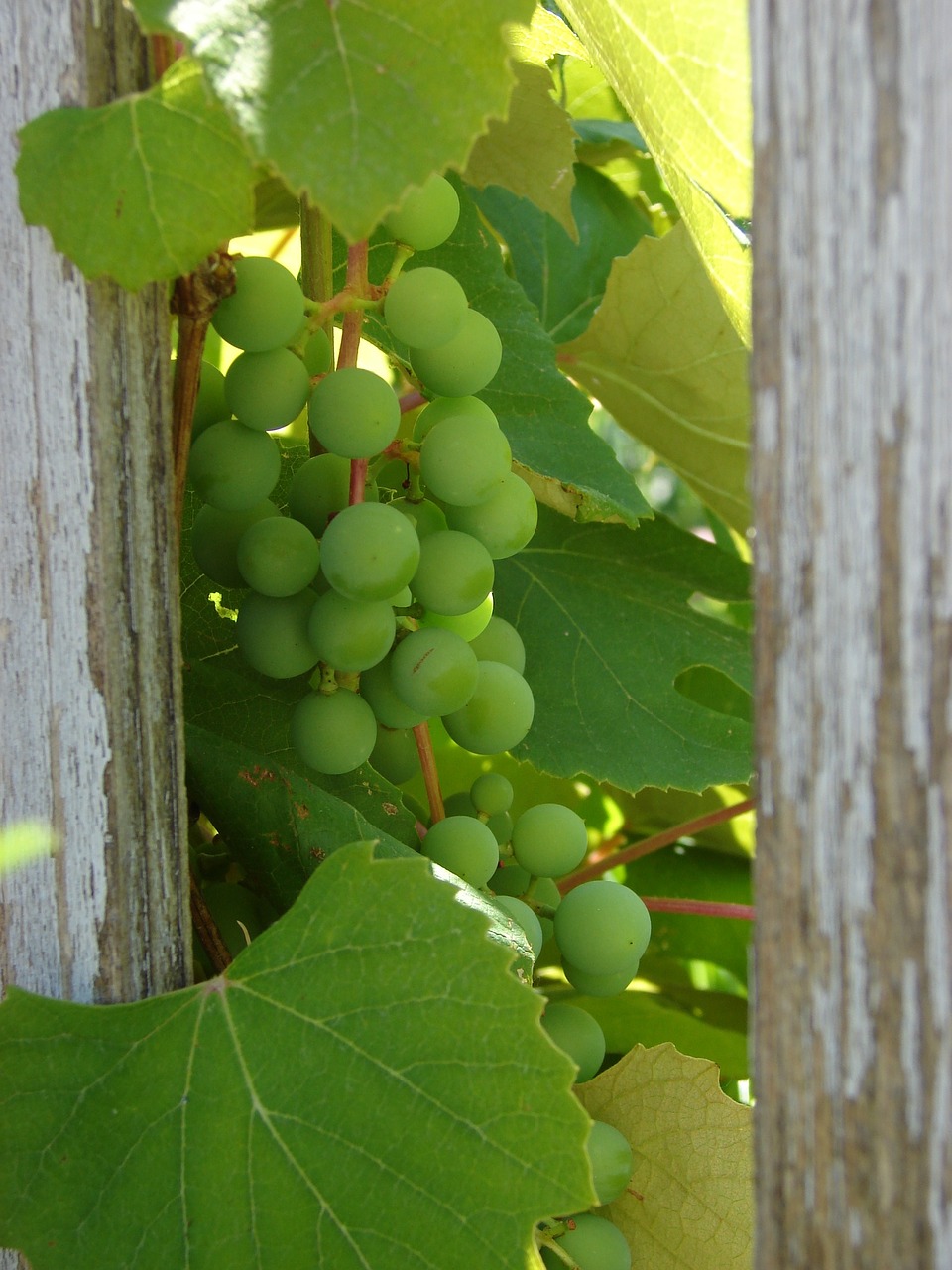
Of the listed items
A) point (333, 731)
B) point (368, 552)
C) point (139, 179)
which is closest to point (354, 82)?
point (139, 179)

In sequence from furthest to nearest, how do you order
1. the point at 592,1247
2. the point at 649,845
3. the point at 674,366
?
the point at 674,366
the point at 649,845
the point at 592,1247

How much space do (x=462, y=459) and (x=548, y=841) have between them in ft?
0.84

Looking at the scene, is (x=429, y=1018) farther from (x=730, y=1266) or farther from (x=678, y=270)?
(x=678, y=270)

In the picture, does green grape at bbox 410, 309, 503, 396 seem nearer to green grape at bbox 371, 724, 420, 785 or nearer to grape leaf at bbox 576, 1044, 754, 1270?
green grape at bbox 371, 724, 420, 785

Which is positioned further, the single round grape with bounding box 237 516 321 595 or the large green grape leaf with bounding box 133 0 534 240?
the single round grape with bounding box 237 516 321 595

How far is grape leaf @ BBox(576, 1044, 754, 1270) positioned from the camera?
73cm

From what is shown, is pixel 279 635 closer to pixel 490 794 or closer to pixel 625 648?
pixel 490 794

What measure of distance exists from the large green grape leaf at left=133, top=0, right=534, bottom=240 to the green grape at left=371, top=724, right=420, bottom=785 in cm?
37

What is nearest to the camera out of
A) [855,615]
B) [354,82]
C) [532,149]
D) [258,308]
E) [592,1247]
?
[855,615]

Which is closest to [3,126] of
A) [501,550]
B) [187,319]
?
[187,319]

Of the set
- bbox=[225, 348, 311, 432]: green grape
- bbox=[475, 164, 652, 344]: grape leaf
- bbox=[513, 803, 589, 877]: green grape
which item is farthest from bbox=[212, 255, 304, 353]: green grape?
bbox=[475, 164, 652, 344]: grape leaf

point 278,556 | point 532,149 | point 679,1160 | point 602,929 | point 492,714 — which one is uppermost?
point 532,149

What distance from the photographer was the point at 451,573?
0.65 metres

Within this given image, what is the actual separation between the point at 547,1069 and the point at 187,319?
1.27 feet
